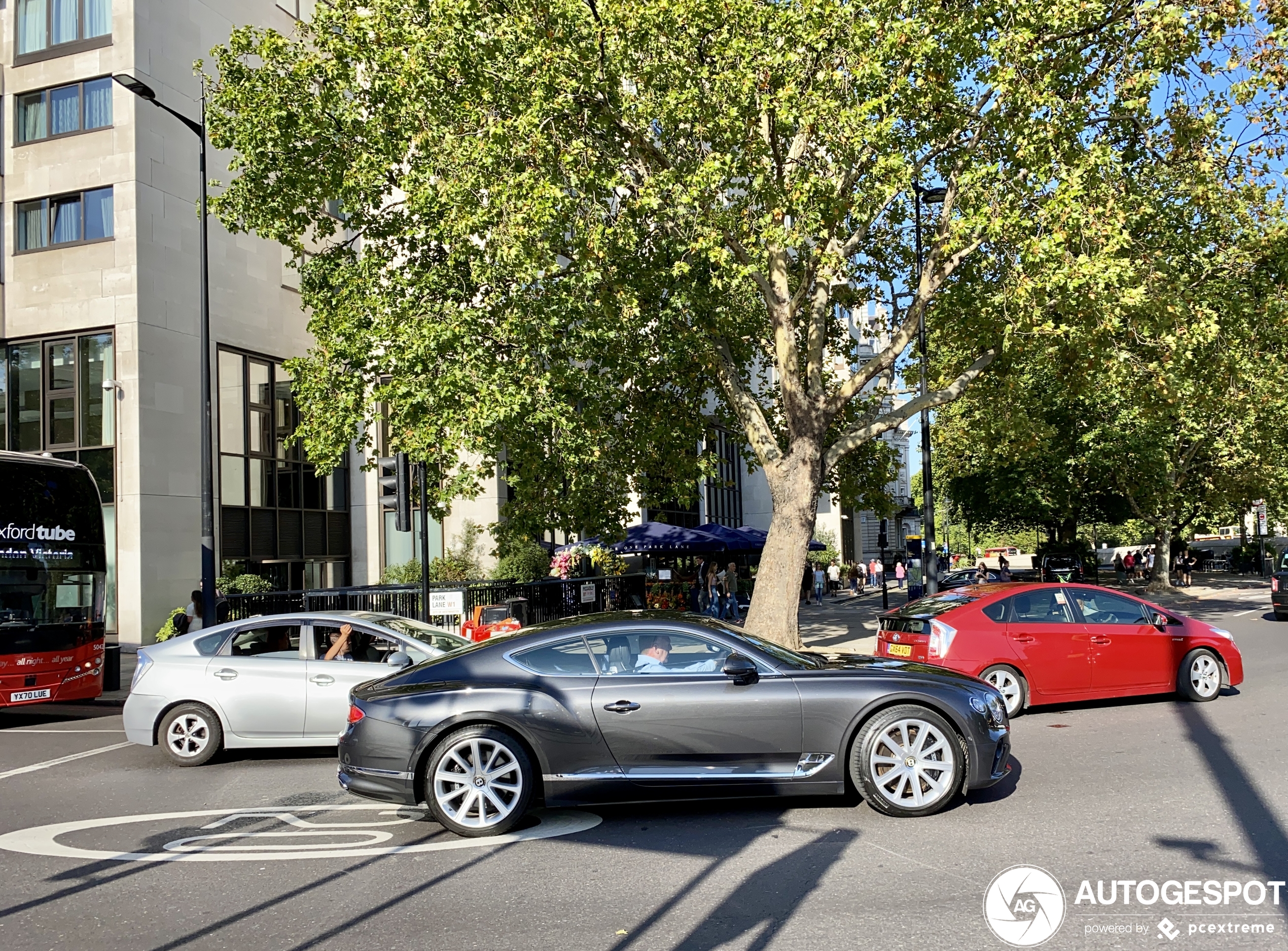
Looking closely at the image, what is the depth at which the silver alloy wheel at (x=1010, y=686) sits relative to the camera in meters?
11.1

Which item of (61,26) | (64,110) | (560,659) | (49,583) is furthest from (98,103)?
(560,659)

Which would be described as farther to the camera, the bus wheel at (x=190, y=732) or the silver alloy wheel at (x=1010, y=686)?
the silver alloy wheel at (x=1010, y=686)

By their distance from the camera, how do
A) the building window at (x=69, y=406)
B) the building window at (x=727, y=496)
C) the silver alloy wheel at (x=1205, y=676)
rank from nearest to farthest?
the silver alloy wheel at (x=1205, y=676) → the building window at (x=69, y=406) → the building window at (x=727, y=496)

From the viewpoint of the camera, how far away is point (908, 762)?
276 inches

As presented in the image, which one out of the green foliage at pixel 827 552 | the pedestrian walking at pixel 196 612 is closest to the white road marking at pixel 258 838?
the pedestrian walking at pixel 196 612

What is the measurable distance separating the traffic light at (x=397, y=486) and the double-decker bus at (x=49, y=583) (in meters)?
4.11

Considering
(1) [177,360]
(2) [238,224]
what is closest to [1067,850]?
(2) [238,224]

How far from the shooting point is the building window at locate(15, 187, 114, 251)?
2298 cm

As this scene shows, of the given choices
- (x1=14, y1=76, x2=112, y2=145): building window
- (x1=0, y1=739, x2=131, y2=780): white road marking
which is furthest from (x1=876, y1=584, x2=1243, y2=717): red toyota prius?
(x1=14, y1=76, x2=112, y2=145): building window

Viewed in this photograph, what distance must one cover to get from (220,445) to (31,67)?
30.9ft

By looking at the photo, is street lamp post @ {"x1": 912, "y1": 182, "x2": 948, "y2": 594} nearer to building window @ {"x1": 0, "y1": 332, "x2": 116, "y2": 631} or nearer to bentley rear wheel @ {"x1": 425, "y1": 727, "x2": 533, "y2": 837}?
bentley rear wheel @ {"x1": 425, "y1": 727, "x2": 533, "y2": 837}

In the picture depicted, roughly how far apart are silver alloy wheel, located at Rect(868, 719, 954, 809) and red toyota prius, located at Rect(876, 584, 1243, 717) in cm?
416

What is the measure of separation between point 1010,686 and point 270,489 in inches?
811

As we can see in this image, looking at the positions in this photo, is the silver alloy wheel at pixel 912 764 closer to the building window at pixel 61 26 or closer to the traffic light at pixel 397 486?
the traffic light at pixel 397 486
